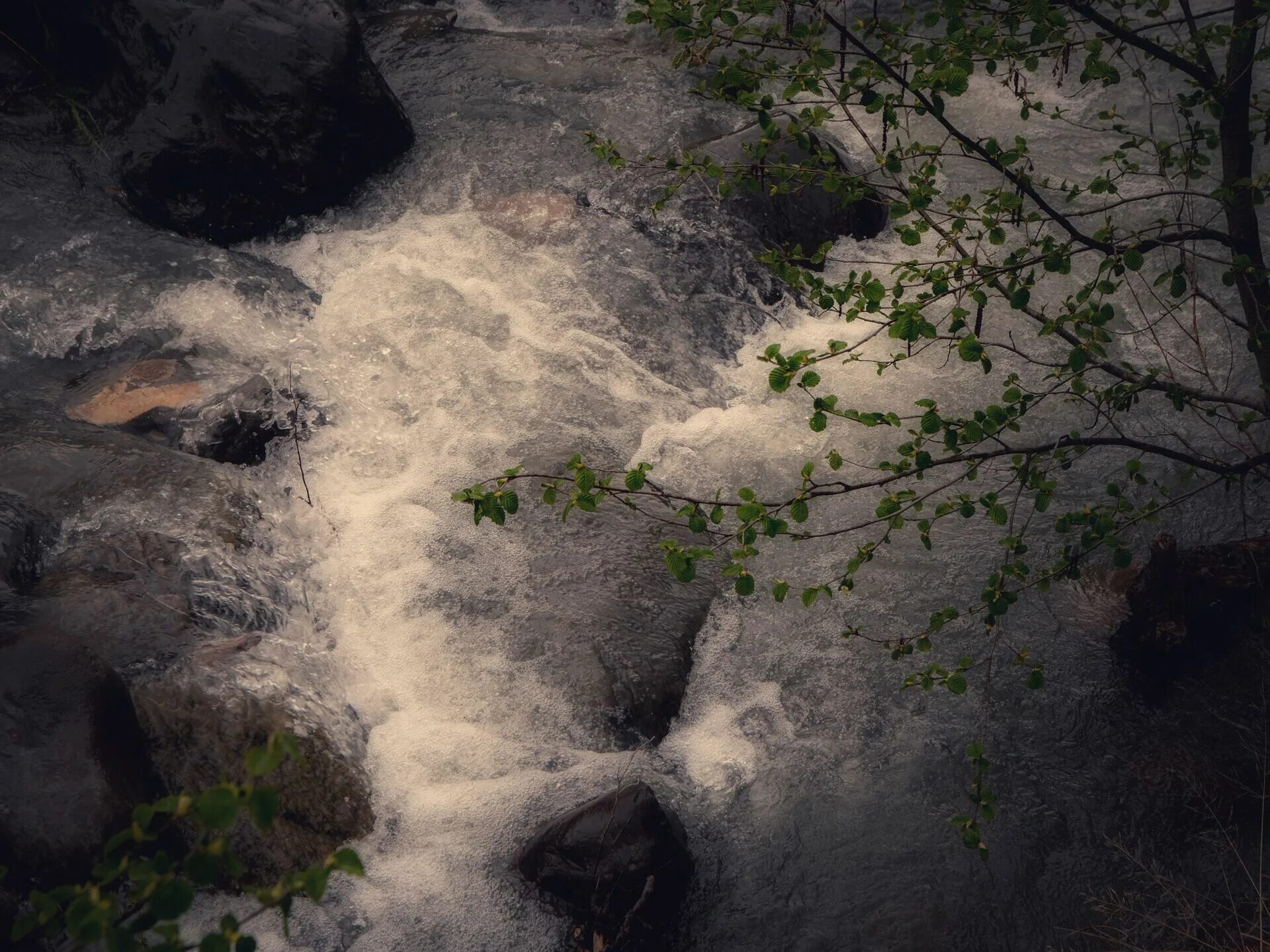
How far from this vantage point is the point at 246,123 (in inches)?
247

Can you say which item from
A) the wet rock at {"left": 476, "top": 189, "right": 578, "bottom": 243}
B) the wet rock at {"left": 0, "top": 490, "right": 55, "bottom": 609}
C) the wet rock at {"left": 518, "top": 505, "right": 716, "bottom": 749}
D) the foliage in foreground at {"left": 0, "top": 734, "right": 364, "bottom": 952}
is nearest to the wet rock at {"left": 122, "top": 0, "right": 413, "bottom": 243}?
the wet rock at {"left": 476, "top": 189, "right": 578, "bottom": 243}

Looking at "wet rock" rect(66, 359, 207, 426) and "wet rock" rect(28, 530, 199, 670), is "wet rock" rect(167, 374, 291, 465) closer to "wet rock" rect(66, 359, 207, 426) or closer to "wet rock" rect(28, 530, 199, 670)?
"wet rock" rect(66, 359, 207, 426)

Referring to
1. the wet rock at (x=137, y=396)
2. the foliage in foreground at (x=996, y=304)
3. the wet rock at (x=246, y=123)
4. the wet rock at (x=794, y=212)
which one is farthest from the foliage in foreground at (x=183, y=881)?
the wet rock at (x=246, y=123)

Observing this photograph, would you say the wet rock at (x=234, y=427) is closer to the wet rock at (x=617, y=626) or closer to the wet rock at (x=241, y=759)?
the wet rock at (x=241, y=759)

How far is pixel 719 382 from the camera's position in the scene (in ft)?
18.3

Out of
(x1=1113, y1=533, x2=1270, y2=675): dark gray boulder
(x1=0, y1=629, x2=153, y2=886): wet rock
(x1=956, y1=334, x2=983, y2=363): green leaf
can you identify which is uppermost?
(x1=956, y1=334, x2=983, y2=363): green leaf

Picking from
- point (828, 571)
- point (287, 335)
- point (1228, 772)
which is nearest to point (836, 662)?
point (828, 571)

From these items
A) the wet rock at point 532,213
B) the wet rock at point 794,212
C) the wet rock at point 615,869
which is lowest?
the wet rock at point 615,869

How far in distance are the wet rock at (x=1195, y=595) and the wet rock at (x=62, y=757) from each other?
379 centimetres

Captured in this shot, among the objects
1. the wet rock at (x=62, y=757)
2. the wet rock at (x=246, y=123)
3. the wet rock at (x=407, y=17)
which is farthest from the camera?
the wet rock at (x=407, y=17)

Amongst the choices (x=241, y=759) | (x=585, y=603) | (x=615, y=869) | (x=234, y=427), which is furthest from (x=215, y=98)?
(x=615, y=869)

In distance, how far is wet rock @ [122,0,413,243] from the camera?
6223mm

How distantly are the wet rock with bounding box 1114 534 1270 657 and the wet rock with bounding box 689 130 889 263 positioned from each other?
2907 millimetres

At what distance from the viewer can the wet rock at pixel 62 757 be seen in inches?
124
